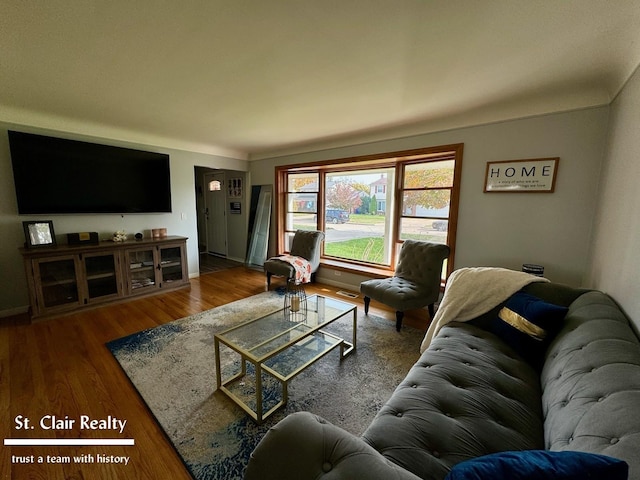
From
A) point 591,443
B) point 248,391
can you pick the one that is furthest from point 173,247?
point 591,443

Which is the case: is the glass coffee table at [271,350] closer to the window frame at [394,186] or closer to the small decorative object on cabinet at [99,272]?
the window frame at [394,186]

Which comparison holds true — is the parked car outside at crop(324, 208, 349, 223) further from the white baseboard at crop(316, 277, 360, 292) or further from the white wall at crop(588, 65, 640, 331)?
the white wall at crop(588, 65, 640, 331)

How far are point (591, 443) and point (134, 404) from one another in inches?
90.4

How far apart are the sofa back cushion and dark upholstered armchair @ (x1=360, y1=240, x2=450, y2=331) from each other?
129 cm

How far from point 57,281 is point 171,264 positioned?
1.23 meters

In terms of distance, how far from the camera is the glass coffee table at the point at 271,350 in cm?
166

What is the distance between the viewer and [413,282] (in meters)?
2.98

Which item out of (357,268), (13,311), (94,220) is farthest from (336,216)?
(13,311)

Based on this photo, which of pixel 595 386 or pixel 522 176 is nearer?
pixel 595 386

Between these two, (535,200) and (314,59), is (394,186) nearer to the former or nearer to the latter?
(535,200)

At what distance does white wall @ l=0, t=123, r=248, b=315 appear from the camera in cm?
289

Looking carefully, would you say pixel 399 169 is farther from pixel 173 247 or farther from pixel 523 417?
pixel 173 247

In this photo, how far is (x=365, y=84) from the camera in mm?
2125

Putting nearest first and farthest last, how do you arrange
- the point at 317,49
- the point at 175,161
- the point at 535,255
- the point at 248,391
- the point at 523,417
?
the point at 523,417
the point at 317,49
the point at 248,391
the point at 535,255
the point at 175,161
